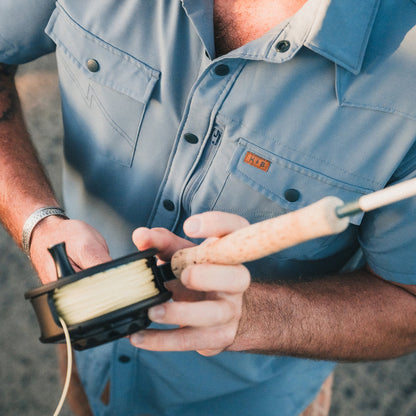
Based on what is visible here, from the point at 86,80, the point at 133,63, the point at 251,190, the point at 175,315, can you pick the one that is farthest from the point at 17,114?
the point at 175,315

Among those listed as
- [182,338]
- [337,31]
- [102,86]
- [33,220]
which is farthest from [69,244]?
[337,31]

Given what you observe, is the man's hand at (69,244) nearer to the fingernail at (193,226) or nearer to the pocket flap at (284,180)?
the fingernail at (193,226)

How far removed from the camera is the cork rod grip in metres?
0.58

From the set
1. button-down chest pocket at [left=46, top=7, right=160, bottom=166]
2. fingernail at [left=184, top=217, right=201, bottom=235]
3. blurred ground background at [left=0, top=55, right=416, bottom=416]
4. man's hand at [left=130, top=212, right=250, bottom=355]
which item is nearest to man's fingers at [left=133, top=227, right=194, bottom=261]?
man's hand at [left=130, top=212, right=250, bottom=355]

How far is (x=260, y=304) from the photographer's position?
3.42ft

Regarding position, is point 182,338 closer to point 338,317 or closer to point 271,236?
point 271,236

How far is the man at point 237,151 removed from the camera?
931 millimetres

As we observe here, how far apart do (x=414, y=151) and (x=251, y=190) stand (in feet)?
1.30

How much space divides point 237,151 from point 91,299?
525 millimetres

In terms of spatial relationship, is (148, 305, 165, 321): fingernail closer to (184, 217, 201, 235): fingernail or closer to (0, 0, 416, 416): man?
(0, 0, 416, 416): man

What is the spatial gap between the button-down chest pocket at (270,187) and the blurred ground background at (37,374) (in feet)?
4.88

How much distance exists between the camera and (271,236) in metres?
0.65

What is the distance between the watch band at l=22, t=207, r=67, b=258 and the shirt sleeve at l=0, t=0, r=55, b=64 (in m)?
0.49

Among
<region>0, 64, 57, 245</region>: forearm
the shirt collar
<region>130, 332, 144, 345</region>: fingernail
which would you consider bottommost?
<region>0, 64, 57, 245</region>: forearm
